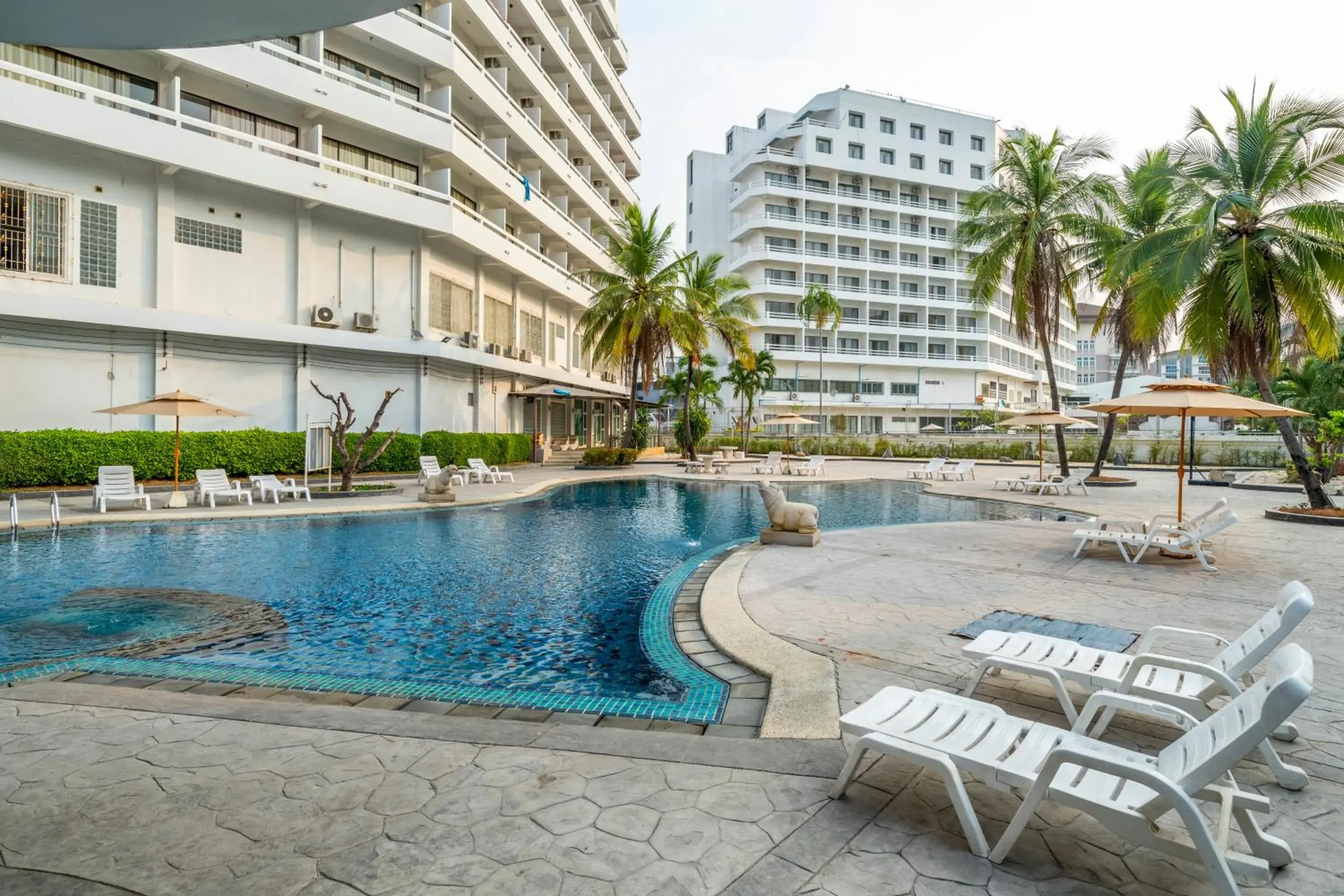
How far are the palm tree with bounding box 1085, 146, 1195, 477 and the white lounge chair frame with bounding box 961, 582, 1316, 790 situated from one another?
13.3 meters

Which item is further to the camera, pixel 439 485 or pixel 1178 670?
pixel 439 485

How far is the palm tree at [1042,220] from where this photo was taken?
65.0 ft

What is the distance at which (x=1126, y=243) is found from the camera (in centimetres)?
1930

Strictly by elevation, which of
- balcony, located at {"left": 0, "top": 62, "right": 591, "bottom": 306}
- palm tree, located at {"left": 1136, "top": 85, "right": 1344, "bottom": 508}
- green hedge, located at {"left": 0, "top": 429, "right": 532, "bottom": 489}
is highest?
balcony, located at {"left": 0, "top": 62, "right": 591, "bottom": 306}

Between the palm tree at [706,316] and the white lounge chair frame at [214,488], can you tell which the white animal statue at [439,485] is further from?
the palm tree at [706,316]

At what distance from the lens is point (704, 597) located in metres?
7.05

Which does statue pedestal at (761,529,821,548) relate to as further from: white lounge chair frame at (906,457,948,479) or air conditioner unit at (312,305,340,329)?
air conditioner unit at (312,305,340,329)

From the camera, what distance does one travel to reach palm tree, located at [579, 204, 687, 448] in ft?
87.2

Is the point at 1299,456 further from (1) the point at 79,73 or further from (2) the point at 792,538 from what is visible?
(1) the point at 79,73

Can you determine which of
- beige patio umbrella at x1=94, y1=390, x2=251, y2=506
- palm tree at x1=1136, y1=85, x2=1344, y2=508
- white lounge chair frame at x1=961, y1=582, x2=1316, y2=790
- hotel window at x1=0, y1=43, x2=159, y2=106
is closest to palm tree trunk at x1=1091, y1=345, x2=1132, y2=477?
palm tree at x1=1136, y1=85, x2=1344, y2=508

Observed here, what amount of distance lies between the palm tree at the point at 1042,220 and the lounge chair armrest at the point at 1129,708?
60.9ft

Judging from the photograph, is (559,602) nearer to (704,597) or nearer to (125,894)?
(704,597)

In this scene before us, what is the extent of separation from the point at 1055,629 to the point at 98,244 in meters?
21.8

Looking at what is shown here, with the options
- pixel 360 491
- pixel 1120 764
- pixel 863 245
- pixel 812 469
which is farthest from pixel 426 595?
pixel 863 245
